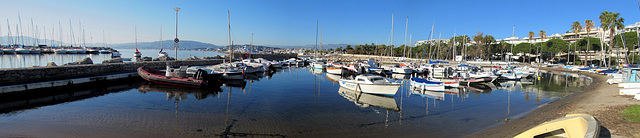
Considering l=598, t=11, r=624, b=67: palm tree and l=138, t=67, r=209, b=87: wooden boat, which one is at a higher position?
l=598, t=11, r=624, b=67: palm tree

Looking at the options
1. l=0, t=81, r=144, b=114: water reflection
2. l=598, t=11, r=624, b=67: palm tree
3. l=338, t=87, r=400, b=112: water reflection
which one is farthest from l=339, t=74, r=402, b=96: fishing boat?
l=598, t=11, r=624, b=67: palm tree

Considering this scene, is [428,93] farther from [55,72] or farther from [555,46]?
[555,46]

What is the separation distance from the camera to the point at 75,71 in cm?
2436

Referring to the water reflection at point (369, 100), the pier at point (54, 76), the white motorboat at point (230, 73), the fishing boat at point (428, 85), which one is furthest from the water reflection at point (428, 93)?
the pier at point (54, 76)

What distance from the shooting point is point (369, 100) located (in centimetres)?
1888

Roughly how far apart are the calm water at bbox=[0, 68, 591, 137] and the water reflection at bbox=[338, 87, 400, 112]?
0.06m

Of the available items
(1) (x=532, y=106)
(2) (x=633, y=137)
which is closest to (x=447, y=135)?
(2) (x=633, y=137)

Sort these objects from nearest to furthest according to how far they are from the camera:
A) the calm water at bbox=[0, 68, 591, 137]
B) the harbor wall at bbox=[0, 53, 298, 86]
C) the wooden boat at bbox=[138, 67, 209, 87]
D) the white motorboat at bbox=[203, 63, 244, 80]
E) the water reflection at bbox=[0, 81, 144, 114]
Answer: the calm water at bbox=[0, 68, 591, 137] → the water reflection at bbox=[0, 81, 144, 114] → the harbor wall at bbox=[0, 53, 298, 86] → the wooden boat at bbox=[138, 67, 209, 87] → the white motorboat at bbox=[203, 63, 244, 80]

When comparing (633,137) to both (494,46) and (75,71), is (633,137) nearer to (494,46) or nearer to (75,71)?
(75,71)

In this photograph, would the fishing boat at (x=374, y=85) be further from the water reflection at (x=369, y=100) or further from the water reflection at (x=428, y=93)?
the water reflection at (x=428, y=93)

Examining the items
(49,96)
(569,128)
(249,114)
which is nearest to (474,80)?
(249,114)

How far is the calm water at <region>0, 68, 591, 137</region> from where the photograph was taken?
11.0 m

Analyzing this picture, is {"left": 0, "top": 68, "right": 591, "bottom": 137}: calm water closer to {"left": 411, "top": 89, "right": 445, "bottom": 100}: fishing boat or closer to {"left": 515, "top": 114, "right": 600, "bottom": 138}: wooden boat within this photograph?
{"left": 411, "top": 89, "right": 445, "bottom": 100}: fishing boat

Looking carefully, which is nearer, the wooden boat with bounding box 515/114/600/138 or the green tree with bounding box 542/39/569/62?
the wooden boat with bounding box 515/114/600/138
